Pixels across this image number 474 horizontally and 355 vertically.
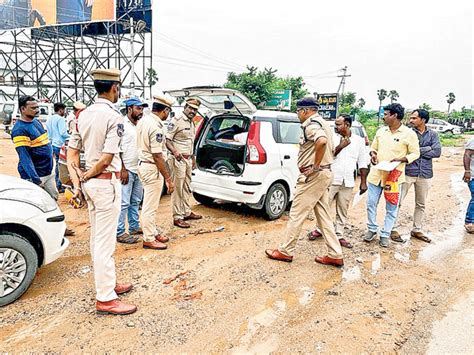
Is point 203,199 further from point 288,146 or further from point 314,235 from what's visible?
point 314,235

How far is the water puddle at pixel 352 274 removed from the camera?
3752 mm

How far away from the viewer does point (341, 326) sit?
2.89 meters

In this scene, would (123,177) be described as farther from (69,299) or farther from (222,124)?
(222,124)

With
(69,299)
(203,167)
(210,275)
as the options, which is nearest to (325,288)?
(210,275)

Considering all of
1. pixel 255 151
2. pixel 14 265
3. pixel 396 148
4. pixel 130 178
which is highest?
pixel 396 148

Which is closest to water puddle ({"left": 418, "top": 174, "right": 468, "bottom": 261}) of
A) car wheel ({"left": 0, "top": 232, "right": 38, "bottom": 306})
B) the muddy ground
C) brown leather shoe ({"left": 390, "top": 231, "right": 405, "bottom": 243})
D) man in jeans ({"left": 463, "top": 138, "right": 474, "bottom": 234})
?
the muddy ground

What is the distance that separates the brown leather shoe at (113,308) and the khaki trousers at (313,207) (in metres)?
1.77

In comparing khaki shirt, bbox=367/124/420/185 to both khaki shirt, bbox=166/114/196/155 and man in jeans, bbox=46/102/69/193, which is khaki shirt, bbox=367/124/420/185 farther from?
man in jeans, bbox=46/102/69/193

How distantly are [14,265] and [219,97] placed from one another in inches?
130

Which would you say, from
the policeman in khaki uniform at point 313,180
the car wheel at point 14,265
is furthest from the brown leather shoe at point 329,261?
the car wheel at point 14,265

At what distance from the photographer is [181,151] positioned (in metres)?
5.08

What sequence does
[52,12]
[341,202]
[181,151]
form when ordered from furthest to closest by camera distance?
[52,12]
[181,151]
[341,202]

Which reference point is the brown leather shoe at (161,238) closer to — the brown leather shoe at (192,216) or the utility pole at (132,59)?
the brown leather shoe at (192,216)

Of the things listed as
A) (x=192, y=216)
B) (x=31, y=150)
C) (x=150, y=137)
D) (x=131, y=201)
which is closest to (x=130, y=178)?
(x=131, y=201)
